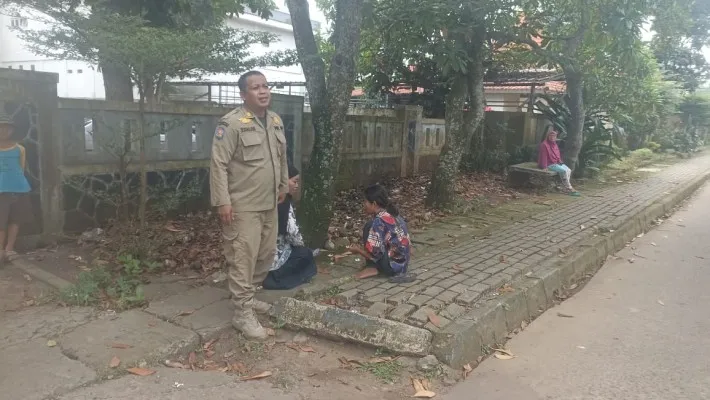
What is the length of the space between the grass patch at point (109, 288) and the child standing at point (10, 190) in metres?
0.85

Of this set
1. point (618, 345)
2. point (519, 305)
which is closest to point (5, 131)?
point (519, 305)

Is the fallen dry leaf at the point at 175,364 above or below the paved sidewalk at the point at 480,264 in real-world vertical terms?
below

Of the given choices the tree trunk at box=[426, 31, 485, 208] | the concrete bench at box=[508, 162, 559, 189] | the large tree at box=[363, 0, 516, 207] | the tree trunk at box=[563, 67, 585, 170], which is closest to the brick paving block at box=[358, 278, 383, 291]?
the large tree at box=[363, 0, 516, 207]

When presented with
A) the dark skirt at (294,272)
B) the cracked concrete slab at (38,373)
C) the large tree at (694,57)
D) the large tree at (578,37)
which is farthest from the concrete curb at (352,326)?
the large tree at (694,57)

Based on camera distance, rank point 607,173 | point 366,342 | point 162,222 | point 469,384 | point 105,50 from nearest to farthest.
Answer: point 469,384, point 366,342, point 105,50, point 162,222, point 607,173

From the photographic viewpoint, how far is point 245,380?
323 cm

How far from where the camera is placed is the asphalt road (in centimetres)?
334

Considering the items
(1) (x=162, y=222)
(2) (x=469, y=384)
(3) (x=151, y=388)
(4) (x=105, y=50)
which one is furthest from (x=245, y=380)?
(1) (x=162, y=222)

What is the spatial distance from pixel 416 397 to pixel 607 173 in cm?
1222

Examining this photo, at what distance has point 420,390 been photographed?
3232 mm

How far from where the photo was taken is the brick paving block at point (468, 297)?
4.17m

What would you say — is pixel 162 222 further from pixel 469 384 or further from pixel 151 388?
pixel 469 384

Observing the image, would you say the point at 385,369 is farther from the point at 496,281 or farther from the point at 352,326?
the point at 496,281

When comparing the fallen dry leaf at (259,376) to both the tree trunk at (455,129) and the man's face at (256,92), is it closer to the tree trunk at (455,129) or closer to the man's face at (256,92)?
the man's face at (256,92)
